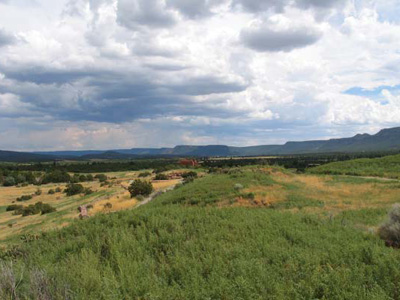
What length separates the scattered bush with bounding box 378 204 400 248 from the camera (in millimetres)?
8039

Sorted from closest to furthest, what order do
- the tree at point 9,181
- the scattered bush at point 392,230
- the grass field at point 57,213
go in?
the scattered bush at point 392,230 < the grass field at point 57,213 < the tree at point 9,181

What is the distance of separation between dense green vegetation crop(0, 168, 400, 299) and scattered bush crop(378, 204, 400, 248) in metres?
0.53

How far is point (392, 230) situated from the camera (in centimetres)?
820

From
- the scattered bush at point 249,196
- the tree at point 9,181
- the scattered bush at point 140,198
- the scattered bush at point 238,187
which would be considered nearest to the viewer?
the scattered bush at point 249,196

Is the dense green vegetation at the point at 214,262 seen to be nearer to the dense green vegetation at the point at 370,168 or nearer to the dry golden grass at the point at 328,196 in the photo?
the dry golden grass at the point at 328,196

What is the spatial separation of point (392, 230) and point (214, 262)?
5.25m

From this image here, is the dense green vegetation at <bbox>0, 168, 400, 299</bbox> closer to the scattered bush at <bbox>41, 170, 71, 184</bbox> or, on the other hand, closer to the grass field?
the grass field

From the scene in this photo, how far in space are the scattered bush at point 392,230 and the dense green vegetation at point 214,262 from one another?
53 cm

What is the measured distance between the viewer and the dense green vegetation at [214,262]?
16.9 feet

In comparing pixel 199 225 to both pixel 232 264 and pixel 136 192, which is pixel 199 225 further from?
pixel 136 192

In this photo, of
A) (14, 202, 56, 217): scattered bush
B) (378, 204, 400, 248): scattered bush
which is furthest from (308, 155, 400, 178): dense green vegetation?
(14, 202, 56, 217): scattered bush

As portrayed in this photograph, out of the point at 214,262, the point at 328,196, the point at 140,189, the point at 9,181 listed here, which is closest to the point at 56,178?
the point at 9,181

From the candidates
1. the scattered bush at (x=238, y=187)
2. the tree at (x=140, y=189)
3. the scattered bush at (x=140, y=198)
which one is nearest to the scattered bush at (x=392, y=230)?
the scattered bush at (x=238, y=187)

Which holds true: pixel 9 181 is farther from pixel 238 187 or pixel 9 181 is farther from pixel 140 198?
pixel 238 187
